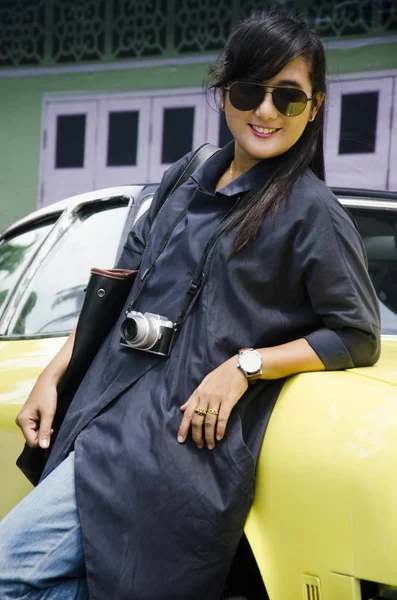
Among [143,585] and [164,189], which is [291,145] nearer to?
[164,189]

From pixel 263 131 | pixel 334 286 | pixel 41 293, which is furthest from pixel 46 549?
pixel 41 293

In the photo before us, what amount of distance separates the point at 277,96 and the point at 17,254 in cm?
174

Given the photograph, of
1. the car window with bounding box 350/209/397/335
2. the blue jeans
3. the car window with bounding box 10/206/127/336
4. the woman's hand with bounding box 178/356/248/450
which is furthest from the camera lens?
the car window with bounding box 350/209/397/335

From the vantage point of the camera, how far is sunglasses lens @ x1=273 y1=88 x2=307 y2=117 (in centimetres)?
232

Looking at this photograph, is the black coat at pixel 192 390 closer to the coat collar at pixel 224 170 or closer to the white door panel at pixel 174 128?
the coat collar at pixel 224 170

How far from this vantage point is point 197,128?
8773mm

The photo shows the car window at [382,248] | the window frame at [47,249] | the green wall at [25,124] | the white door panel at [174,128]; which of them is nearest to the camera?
the car window at [382,248]

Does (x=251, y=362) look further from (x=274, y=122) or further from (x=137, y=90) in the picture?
(x=137, y=90)

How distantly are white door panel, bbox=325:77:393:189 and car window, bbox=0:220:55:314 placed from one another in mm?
4456

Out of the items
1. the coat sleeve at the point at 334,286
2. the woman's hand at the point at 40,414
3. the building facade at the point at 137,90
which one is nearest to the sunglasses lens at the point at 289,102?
the coat sleeve at the point at 334,286

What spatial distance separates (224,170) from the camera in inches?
98.5

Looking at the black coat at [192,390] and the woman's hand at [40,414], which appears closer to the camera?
the black coat at [192,390]

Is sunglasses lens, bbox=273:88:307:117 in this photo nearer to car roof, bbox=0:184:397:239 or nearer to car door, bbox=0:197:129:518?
car roof, bbox=0:184:397:239

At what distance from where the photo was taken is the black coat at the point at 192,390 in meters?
2.10
